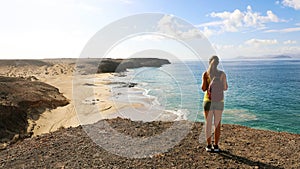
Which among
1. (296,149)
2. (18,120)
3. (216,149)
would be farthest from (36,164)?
(18,120)

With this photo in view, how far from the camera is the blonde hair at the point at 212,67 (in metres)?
6.96

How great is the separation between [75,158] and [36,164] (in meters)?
0.98

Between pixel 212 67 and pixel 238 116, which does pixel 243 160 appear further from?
pixel 238 116

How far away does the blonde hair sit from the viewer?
22.8 ft

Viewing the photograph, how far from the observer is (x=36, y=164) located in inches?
280

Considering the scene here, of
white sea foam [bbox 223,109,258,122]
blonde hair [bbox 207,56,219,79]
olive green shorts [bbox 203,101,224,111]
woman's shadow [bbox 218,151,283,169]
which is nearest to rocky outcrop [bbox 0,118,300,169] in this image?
woman's shadow [bbox 218,151,283,169]

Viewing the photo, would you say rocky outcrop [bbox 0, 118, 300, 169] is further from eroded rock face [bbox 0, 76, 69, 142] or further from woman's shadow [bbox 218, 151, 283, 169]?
eroded rock face [bbox 0, 76, 69, 142]

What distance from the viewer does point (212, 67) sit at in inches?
275

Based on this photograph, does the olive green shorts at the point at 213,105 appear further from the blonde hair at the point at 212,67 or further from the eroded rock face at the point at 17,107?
the eroded rock face at the point at 17,107

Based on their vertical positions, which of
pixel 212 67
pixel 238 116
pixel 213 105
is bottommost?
pixel 238 116

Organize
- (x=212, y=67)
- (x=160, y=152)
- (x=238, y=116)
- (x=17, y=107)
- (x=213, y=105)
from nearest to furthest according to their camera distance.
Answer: (x=212, y=67) < (x=213, y=105) < (x=160, y=152) < (x=17, y=107) < (x=238, y=116)

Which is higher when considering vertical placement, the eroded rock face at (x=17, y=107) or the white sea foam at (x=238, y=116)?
the eroded rock face at (x=17, y=107)

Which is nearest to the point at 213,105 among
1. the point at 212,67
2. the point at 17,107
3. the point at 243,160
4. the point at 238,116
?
the point at 212,67

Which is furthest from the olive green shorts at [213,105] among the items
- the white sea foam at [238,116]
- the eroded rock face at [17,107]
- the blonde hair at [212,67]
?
the white sea foam at [238,116]
